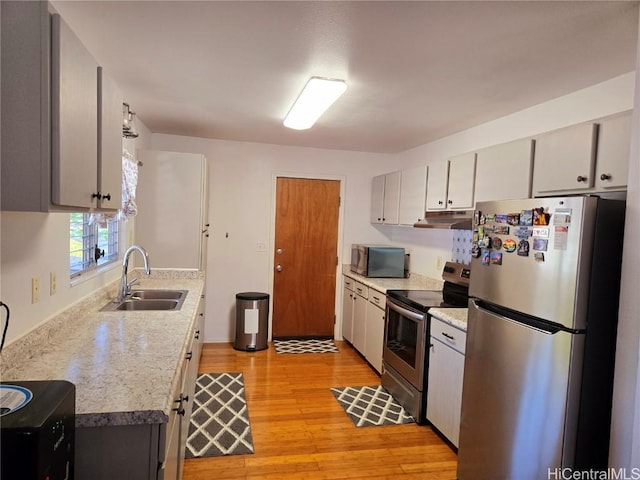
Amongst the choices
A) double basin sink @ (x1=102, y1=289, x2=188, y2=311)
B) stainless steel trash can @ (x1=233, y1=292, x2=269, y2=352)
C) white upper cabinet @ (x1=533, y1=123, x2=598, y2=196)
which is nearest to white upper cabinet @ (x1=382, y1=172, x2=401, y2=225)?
stainless steel trash can @ (x1=233, y1=292, x2=269, y2=352)

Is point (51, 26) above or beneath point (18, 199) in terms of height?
above

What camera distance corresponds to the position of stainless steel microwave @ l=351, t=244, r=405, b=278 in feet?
14.7

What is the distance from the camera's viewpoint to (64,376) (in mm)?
1541

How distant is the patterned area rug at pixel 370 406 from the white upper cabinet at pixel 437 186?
1.68 metres

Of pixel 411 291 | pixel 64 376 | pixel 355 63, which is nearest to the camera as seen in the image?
pixel 64 376

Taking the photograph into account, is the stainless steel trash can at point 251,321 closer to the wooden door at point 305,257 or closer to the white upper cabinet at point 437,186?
the wooden door at point 305,257

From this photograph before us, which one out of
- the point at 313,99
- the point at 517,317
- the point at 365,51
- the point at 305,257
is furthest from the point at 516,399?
the point at 305,257

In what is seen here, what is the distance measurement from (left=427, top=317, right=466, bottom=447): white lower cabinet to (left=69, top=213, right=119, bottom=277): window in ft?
7.68

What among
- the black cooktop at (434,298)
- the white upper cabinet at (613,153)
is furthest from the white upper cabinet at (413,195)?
→ the white upper cabinet at (613,153)

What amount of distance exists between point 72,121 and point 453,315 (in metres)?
2.42

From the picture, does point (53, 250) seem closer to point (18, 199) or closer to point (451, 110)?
point (18, 199)

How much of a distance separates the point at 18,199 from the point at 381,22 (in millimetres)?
1499

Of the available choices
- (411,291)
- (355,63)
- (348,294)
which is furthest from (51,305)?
(348,294)

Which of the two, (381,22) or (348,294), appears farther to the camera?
(348,294)
